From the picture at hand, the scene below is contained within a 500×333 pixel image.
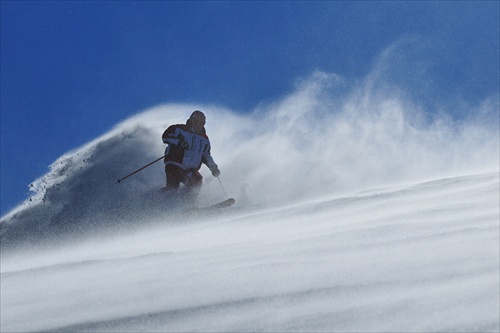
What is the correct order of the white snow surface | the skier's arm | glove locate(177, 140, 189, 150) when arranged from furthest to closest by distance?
1. the skier's arm
2. glove locate(177, 140, 189, 150)
3. the white snow surface

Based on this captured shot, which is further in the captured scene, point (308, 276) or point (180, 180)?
point (180, 180)

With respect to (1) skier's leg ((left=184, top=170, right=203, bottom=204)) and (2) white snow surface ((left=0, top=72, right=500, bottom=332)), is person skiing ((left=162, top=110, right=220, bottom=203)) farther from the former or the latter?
(2) white snow surface ((left=0, top=72, right=500, bottom=332))

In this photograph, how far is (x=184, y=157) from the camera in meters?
11.2

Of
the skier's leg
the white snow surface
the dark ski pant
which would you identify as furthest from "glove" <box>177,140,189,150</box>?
the white snow surface

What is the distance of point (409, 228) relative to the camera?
392 cm

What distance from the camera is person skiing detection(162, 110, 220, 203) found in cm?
1113

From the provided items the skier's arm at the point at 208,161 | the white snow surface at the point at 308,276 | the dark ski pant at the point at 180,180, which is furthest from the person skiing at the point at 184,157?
the white snow surface at the point at 308,276

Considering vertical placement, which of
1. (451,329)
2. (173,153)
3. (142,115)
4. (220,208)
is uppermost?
(142,115)

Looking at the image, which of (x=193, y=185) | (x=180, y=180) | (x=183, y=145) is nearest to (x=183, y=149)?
(x=183, y=145)

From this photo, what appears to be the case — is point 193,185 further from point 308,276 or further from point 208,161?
point 308,276

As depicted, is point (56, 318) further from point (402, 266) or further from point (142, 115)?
point (142, 115)

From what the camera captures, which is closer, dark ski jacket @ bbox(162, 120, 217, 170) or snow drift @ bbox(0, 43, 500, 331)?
snow drift @ bbox(0, 43, 500, 331)

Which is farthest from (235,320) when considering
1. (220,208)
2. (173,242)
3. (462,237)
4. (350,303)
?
(220,208)

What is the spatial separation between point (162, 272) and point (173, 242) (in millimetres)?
1670
